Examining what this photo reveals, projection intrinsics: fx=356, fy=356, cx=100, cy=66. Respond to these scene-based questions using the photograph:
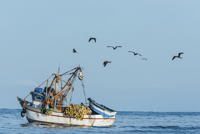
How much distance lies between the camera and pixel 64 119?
4303cm

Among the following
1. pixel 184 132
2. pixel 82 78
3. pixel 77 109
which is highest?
pixel 82 78

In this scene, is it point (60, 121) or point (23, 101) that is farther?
point (23, 101)

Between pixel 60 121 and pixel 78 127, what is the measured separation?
233 centimetres

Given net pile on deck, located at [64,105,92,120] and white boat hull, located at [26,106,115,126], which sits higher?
net pile on deck, located at [64,105,92,120]

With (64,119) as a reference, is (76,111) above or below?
above

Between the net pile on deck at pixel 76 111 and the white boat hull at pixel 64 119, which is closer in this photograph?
the net pile on deck at pixel 76 111

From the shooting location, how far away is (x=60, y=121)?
4303cm

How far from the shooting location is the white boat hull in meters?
43.1

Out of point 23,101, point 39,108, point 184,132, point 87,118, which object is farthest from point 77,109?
point 184,132

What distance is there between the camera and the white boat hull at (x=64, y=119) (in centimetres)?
4306

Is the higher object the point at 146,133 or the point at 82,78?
the point at 82,78

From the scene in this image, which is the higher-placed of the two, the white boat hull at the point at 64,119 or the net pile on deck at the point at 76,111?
the net pile on deck at the point at 76,111

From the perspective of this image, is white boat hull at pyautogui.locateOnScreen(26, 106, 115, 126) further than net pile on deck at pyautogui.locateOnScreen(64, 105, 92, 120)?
Yes

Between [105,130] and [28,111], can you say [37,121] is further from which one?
[105,130]
